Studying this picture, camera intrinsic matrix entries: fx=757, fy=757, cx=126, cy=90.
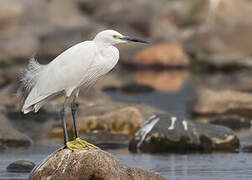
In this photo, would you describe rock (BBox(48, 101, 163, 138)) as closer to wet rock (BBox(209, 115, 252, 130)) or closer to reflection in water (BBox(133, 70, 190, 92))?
wet rock (BBox(209, 115, 252, 130))

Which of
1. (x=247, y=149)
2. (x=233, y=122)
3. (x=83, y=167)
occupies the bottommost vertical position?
(x=83, y=167)

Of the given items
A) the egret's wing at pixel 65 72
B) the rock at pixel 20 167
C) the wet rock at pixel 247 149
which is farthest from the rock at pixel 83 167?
the wet rock at pixel 247 149

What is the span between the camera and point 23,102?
11.7m

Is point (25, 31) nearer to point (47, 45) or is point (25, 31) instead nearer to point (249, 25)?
point (47, 45)

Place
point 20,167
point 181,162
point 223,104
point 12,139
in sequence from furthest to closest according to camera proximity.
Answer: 1. point 223,104
2. point 12,139
3. point 181,162
4. point 20,167

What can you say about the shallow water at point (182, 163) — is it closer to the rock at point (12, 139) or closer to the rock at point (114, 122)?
the rock at point (12, 139)

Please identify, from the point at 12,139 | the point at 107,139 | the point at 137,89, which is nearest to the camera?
the point at 12,139

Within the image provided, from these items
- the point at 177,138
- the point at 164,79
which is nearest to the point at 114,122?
the point at 177,138

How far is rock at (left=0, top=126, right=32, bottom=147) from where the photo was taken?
49.5 feet

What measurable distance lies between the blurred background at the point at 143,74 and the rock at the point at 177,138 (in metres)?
0.33

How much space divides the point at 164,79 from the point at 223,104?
11684 millimetres

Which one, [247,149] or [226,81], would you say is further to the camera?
[226,81]

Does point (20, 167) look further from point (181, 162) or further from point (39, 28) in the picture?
point (39, 28)

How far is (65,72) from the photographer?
1083 centimetres
